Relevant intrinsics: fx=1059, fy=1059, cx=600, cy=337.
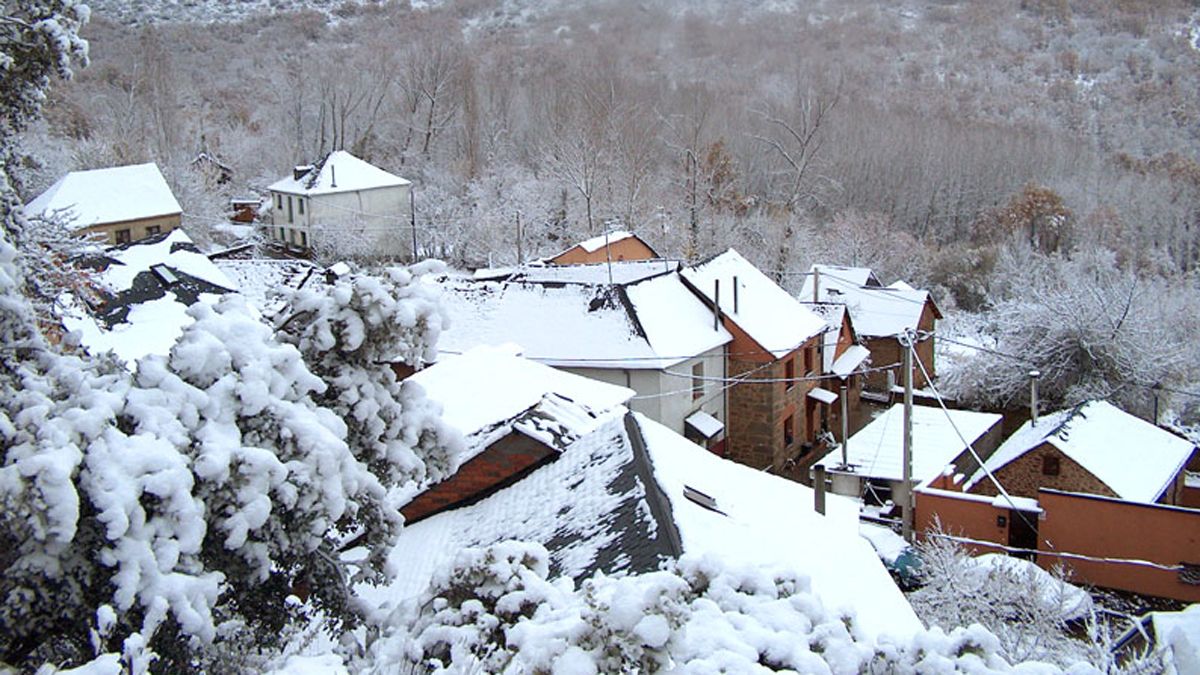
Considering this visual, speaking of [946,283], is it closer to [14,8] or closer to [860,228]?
[860,228]

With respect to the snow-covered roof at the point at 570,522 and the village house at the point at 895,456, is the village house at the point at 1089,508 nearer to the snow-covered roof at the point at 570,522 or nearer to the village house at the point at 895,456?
the village house at the point at 895,456

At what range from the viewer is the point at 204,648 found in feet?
15.9

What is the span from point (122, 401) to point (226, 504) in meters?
0.71

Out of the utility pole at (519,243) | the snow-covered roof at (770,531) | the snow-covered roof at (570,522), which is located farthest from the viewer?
the utility pole at (519,243)

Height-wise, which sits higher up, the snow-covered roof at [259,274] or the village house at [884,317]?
the snow-covered roof at [259,274]

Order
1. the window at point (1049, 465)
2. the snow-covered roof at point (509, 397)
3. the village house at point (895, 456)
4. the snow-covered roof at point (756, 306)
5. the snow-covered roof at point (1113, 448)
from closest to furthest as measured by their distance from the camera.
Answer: the snow-covered roof at point (509, 397) < the snow-covered roof at point (1113, 448) < the window at point (1049, 465) < the village house at point (895, 456) < the snow-covered roof at point (756, 306)

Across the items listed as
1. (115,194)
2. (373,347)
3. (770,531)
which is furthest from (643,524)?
(115,194)

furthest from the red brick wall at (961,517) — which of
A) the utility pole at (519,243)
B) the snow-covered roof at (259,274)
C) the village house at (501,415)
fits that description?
the utility pole at (519,243)

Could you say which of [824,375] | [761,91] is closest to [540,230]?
[824,375]

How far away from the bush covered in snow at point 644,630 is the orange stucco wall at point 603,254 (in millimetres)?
27245

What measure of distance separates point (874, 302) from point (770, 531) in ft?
80.1

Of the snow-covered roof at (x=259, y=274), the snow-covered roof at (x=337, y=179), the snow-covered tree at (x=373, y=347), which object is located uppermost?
the snow-covered tree at (x=373, y=347)

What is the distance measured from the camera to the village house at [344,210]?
4484cm

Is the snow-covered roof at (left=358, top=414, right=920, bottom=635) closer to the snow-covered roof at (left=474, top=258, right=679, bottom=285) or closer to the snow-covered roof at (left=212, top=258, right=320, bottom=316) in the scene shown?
the snow-covered roof at (left=474, top=258, right=679, bottom=285)
